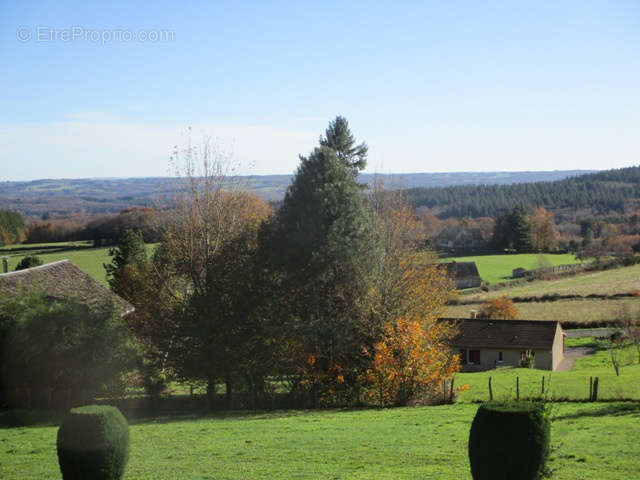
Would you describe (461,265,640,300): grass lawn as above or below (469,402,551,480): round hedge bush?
below

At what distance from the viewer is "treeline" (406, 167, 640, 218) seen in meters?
138

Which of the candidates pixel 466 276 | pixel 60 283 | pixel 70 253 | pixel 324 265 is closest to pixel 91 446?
pixel 324 265

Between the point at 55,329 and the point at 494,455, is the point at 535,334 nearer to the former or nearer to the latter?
the point at 55,329

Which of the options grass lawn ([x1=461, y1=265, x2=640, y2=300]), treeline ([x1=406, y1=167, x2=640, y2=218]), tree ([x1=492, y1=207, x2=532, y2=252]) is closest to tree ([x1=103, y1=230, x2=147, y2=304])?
grass lawn ([x1=461, y1=265, x2=640, y2=300])

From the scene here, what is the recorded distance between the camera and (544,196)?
15425cm

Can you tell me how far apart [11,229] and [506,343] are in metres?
61.8

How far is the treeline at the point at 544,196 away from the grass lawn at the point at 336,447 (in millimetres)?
109213

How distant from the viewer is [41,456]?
14.9 meters

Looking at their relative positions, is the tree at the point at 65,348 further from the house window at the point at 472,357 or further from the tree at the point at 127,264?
the house window at the point at 472,357

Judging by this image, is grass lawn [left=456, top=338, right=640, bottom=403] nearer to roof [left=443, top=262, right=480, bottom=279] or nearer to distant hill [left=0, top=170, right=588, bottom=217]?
distant hill [left=0, top=170, right=588, bottom=217]

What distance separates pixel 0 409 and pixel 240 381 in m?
9.02

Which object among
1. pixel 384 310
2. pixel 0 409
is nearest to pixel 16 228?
pixel 0 409

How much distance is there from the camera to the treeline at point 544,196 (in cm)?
13750

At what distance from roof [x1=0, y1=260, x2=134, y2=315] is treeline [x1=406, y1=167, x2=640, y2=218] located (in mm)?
100902
